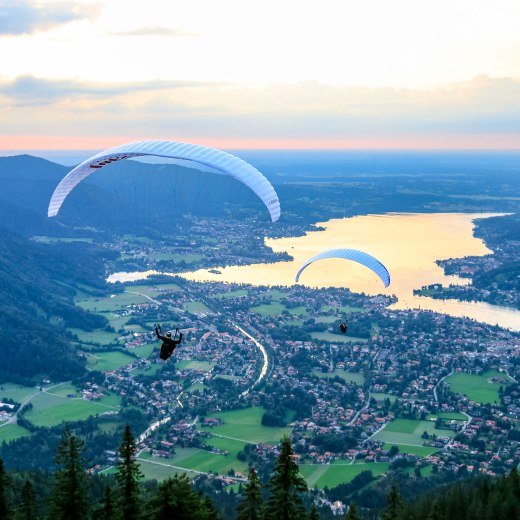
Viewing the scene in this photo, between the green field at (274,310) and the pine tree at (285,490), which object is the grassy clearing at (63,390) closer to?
the green field at (274,310)

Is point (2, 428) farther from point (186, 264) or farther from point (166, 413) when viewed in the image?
point (186, 264)

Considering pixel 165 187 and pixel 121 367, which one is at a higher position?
pixel 165 187

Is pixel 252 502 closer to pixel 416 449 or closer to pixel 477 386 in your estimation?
pixel 416 449

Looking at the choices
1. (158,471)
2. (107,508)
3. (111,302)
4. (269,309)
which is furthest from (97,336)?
(107,508)

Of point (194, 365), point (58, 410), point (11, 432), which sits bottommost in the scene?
point (11, 432)

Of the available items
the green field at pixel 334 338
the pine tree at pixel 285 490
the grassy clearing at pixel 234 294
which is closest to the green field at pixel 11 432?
the green field at pixel 334 338

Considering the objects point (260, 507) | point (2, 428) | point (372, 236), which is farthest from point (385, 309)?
point (260, 507)
